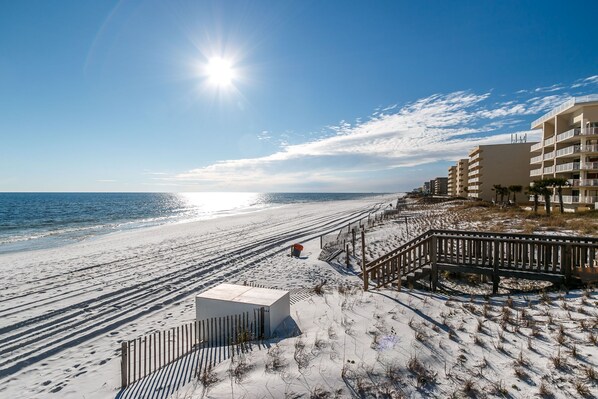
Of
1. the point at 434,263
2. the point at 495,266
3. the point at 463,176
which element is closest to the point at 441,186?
the point at 463,176

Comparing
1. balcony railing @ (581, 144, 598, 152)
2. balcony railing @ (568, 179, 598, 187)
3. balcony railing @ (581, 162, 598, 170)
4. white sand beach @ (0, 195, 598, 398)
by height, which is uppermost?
balcony railing @ (581, 144, 598, 152)

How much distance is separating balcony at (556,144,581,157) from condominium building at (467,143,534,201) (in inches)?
1160

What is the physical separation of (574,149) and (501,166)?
36.5 metres

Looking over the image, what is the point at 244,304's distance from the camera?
754 cm

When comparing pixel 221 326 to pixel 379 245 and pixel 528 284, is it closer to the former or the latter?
pixel 528 284

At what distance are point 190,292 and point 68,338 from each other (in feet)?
14.2

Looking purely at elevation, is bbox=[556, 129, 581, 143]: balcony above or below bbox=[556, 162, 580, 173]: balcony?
above

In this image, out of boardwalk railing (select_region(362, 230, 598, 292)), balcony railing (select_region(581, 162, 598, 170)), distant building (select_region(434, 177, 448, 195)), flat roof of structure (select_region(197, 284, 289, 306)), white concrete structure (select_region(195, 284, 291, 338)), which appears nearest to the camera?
white concrete structure (select_region(195, 284, 291, 338))

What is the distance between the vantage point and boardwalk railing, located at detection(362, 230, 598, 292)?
8227 millimetres

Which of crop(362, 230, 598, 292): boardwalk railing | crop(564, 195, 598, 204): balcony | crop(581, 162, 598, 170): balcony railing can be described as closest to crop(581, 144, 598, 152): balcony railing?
crop(581, 162, 598, 170): balcony railing

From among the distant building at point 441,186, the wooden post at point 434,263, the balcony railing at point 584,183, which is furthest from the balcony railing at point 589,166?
the distant building at point 441,186

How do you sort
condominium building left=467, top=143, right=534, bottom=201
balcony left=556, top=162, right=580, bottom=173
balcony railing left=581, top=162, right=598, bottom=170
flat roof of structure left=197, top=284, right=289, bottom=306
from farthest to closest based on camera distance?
condominium building left=467, top=143, right=534, bottom=201 < balcony left=556, top=162, right=580, bottom=173 < balcony railing left=581, top=162, right=598, bottom=170 < flat roof of structure left=197, top=284, right=289, bottom=306

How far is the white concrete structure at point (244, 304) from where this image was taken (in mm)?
7406

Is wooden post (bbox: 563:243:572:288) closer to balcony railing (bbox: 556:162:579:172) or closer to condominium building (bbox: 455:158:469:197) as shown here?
balcony railing (bbox: 556:162:579:172)
